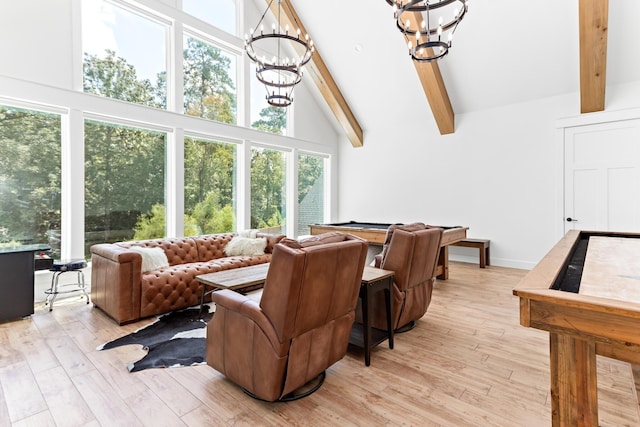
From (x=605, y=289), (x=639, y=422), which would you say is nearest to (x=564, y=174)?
(x=639, y=422)

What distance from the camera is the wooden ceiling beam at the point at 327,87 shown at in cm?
620

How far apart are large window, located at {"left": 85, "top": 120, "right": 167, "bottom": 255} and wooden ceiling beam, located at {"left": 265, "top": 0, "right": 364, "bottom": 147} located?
345 centimetres

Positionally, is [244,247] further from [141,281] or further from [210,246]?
[141,281]

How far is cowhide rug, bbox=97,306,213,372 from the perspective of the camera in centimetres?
250

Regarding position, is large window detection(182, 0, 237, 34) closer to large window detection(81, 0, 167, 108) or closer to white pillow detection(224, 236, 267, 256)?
large window detection(81, 0, 167, 108)

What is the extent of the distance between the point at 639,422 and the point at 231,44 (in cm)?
717

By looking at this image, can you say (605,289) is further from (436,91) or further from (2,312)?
(436,91)

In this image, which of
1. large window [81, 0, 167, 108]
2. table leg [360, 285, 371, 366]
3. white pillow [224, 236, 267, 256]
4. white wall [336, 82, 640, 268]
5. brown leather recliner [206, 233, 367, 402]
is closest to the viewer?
brown leather recliner [206, 233, 367, 402]

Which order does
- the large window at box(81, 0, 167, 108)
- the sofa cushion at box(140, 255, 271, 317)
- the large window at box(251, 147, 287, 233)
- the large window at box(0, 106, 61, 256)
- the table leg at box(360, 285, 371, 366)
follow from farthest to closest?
the large window at box(251, 147, 287, 233), the large window at box(81, 0, 167, 108), the large window at box(0, 106, 61, 256), the sofa cushion at box(140, 255, 271, 317), the table leg at box(360, 285, 371, 366)

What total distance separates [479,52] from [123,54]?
230 inches

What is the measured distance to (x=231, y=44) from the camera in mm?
6082

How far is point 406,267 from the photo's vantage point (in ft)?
9.27

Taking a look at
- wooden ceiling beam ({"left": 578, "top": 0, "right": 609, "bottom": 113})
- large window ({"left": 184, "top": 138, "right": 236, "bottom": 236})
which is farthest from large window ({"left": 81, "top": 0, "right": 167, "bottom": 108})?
wooden ceiling beam ({"left": 578, "top": 0, "right": 609, "bottom": 113})

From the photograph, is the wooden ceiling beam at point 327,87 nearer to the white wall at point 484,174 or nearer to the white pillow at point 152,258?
the white wall at point 484,174
